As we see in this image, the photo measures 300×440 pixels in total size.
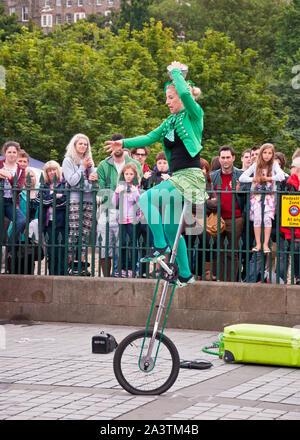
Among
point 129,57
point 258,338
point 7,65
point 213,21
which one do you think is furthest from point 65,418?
point 213,21

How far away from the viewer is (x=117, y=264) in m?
Result: 11.6

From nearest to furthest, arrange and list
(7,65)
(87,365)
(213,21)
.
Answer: (87,365)
(7,65)
(213,21)

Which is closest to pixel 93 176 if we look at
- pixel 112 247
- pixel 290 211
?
pixel 112 247

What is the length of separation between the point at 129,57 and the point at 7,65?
25.3 ft

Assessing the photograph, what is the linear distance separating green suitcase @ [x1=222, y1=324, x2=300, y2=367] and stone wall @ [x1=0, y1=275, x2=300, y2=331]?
6.00 feet

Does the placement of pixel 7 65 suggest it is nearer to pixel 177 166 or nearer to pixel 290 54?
pixel 290 54

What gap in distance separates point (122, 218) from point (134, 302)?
1011 mm

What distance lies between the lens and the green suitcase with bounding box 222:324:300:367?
28.6 ft

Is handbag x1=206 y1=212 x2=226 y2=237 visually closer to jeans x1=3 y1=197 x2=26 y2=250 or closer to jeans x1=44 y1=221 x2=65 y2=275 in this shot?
jeans x1=44 y1=221 x2=65 y2=275

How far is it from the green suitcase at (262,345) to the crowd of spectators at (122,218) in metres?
1.97

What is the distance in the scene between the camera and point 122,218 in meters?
11.4

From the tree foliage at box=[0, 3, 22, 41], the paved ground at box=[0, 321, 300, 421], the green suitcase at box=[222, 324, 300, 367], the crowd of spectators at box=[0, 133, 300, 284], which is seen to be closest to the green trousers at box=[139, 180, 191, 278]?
the paved ground at box=[0, 321, 300, 421]
